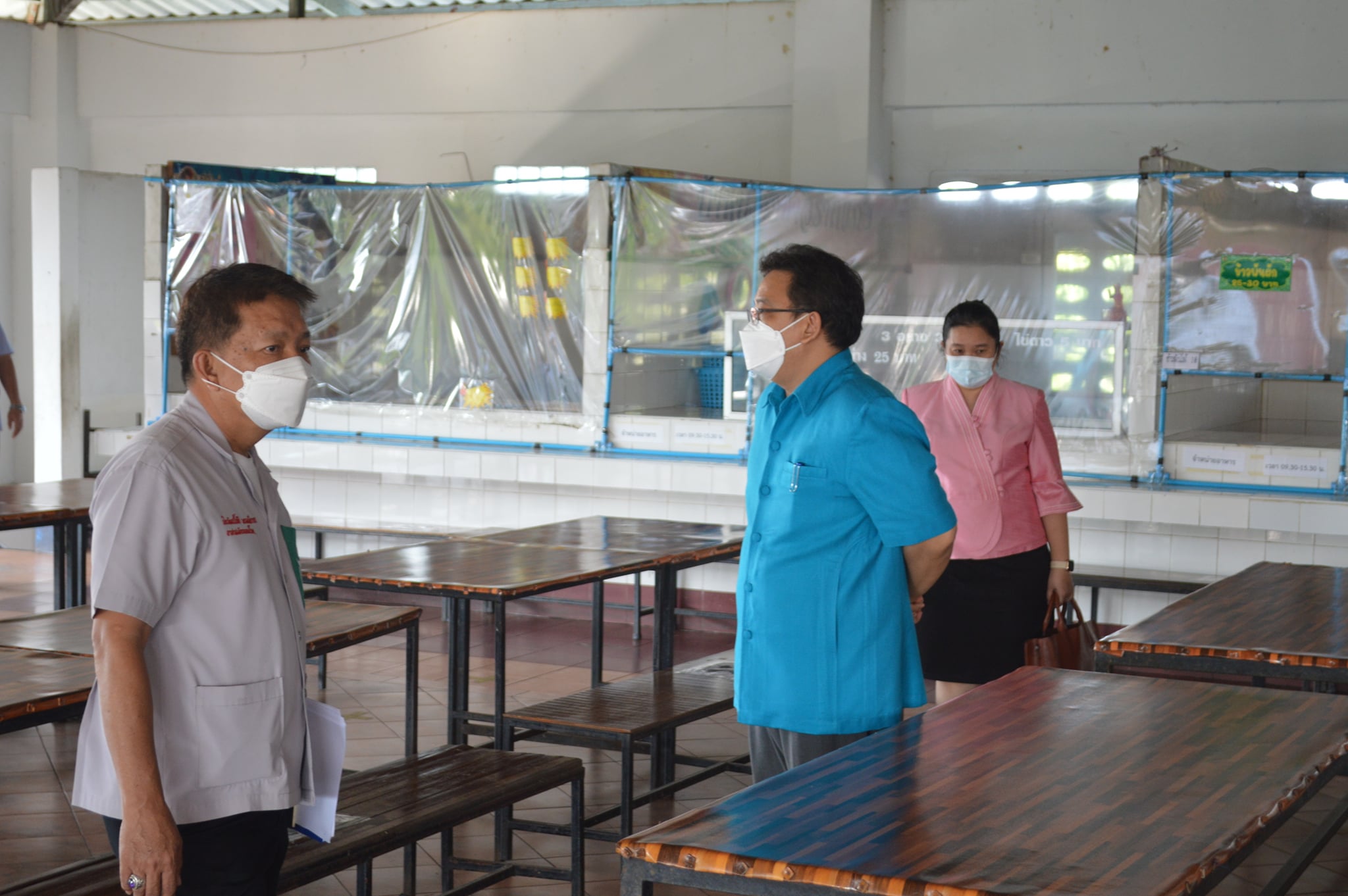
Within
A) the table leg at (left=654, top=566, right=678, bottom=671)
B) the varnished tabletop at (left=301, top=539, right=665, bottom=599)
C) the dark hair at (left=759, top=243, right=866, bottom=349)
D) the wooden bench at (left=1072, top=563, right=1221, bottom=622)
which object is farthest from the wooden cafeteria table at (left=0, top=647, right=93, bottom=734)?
the wooden bench at (left=1072, top=563, right=1221, bottom=622)

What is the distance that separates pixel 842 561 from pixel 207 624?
1111 mm

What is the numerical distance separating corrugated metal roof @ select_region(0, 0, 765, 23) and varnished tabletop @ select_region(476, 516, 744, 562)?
508 centimetres

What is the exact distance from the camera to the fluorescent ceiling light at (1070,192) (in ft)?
22.2

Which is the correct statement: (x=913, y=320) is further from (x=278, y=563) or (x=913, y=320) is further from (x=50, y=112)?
(x=50, y=112)

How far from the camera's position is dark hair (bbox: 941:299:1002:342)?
4.31 m

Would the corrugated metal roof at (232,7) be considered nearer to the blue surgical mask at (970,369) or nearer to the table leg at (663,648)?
the table leg at (663,648)

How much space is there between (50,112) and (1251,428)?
30.1ft

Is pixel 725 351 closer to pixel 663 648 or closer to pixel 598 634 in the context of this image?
pixel 598 634

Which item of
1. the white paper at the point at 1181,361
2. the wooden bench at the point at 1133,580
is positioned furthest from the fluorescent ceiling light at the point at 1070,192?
the wooden bench at the point at 1133,580

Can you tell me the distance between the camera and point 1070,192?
6.80 m

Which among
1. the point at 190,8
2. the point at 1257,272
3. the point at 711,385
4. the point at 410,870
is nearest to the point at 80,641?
the point at 410,870

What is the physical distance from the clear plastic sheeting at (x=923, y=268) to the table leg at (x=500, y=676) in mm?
3361

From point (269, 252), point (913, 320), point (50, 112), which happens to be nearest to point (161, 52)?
point (50, 112)

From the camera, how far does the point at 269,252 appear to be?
851 cm
